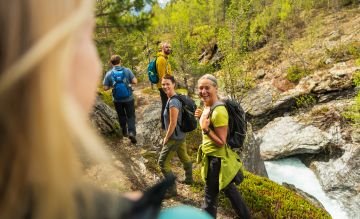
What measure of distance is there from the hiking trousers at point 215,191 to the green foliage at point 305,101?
18539 mm

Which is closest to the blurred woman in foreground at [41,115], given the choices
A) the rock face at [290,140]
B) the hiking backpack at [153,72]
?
the hiking backpack at [153,72]

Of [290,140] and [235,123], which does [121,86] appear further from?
[290,140]

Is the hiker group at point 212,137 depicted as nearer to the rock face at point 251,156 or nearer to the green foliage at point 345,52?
the rock face at point 251,156

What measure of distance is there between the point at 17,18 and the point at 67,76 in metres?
0.12

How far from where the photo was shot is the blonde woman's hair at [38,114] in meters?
0.66

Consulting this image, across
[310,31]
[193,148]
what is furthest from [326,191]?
[310,31]

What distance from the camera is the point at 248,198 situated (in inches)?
324

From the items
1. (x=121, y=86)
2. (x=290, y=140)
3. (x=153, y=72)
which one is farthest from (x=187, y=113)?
(x=290, y=140)

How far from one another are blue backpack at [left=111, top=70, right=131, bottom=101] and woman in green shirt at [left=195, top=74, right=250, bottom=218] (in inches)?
107

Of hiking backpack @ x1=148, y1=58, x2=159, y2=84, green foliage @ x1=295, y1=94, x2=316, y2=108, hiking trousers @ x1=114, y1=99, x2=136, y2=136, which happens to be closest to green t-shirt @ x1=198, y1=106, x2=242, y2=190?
hiking trousers @ x1=114, y1=99, x2=136, y2=136

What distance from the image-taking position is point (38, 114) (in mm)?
665

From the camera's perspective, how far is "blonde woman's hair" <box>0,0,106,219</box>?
0.66m

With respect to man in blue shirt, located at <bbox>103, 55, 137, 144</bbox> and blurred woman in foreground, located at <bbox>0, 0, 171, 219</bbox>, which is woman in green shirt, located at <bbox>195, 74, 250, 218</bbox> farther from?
blurred woman in foreground, located at <bbox>0, 0, 171, 219</bbox>

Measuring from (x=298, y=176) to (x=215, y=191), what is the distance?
12.8m
